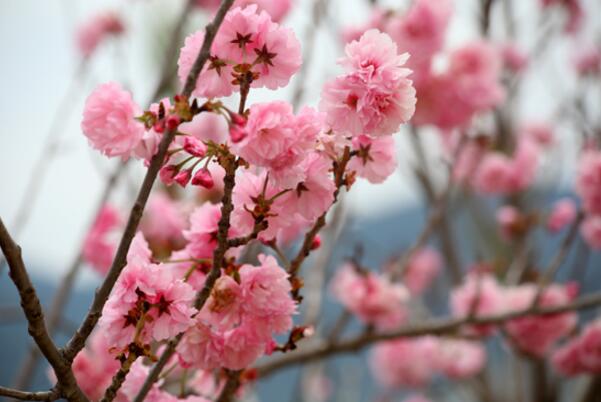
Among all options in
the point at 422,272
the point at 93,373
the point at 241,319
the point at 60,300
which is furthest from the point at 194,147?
the point at 422,272

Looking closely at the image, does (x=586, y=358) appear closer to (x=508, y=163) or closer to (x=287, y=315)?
(x=508, y=163)

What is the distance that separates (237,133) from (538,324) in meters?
1.51

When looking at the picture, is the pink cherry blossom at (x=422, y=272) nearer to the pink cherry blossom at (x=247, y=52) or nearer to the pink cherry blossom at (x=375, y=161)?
the pink cherry blossom at (x=375, y=161)

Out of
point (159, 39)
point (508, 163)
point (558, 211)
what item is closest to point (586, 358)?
point (558, 211)

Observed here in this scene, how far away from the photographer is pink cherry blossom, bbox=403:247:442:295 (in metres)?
3.35

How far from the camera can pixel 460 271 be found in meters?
2.30

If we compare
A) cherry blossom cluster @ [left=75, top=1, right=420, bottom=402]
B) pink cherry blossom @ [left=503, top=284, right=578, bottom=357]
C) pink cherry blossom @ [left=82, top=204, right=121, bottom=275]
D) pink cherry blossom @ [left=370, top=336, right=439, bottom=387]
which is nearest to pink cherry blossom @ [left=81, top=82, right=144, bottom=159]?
cherry blossom cluster @ [left=75, top=1, right=420, bottom=402]

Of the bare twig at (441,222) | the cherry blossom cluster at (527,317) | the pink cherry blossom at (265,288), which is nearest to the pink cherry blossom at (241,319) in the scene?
the pink cherry blossom at (265,288)

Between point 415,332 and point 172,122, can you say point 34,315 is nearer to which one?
point 172,122

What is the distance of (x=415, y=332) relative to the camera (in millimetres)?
1547

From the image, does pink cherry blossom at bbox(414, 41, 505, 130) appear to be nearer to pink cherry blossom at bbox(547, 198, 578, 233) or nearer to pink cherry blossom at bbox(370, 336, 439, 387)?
pink cherry blossom at bbox(547, 198, 578, 233)

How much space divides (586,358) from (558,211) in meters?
0.62

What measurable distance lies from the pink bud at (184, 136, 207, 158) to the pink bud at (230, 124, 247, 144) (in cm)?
6

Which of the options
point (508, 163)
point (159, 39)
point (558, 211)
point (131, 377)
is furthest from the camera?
point (159, 39)
